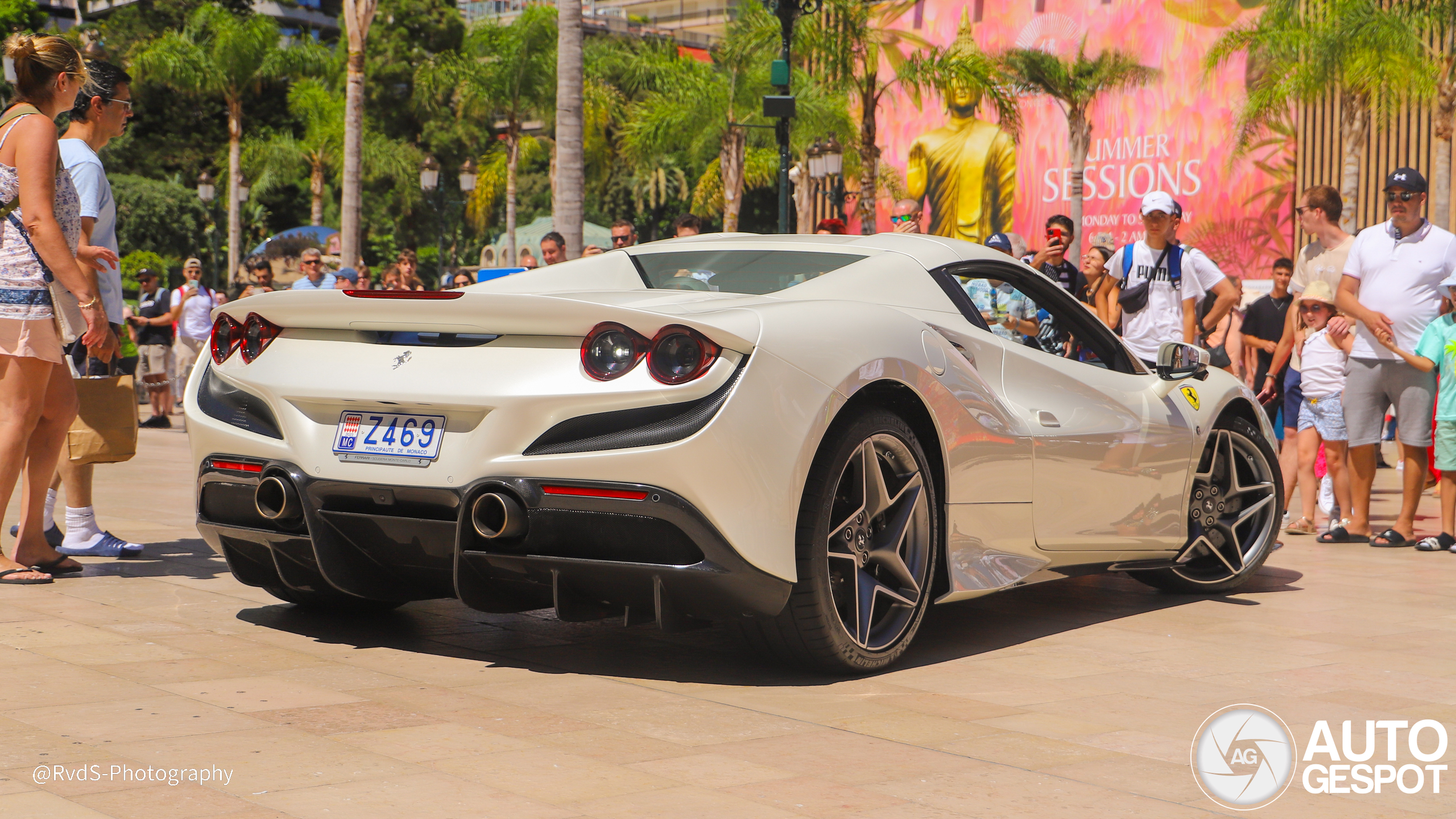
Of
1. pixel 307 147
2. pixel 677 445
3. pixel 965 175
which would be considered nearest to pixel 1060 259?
pixel 677 445

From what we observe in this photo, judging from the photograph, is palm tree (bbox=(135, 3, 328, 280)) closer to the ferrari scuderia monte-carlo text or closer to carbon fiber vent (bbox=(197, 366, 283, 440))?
carbon fiber vent (bbox=(197, 366, 283, 440))

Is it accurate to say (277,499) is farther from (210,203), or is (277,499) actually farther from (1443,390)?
(210,203)

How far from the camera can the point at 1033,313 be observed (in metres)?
5.48

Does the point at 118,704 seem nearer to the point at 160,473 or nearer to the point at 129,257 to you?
the point at 160,473

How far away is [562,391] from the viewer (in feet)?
12.8

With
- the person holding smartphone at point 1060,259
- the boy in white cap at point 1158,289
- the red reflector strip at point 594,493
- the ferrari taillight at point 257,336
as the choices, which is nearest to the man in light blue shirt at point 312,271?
the person holding smartphone at point 1060,259

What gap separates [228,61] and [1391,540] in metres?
52.8

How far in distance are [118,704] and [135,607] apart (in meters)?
1.58

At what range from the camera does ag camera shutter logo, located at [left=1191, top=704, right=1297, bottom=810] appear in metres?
3.21

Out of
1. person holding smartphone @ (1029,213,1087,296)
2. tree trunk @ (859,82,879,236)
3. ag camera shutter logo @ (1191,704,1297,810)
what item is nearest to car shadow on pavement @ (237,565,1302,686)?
ag camera shutter logo @ (1191,704,1297,810)

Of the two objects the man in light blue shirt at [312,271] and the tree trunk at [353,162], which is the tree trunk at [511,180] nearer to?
the tree trunk at [353,162]

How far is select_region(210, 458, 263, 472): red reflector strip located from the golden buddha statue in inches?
2129

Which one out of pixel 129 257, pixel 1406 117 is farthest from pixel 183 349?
pixel 1406 117

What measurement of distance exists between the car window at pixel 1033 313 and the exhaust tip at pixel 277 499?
2.19 m
